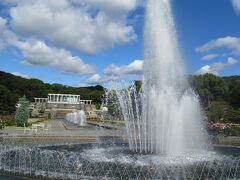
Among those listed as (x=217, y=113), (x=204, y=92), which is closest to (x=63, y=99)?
(x=204, y=92)

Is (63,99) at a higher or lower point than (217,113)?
higher

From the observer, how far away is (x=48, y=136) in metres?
33.0

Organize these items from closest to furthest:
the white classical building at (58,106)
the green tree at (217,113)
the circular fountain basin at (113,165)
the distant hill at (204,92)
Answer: the circular fountain basin at (113,165), the green tree at (217,113), the distant hill at (204,92), the white classical building at (58,106)

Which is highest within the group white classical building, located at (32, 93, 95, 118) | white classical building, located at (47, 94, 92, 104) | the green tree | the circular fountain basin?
white classical building, located at (47, 94, 92, 104)

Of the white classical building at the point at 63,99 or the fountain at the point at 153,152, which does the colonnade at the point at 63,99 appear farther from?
the fountain at the point at 153,152

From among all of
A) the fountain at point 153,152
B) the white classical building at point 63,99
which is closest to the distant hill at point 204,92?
the white classical building at point 63,99

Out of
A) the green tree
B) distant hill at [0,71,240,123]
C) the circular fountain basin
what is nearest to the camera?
the circular fountain basin

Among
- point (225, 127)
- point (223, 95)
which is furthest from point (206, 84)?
point (225, 127)

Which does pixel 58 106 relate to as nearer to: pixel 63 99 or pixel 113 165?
pixel 63 99

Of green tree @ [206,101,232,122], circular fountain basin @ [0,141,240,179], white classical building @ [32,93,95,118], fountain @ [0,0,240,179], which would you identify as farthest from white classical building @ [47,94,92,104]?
circular fountain basin @ [0,141,240,179]

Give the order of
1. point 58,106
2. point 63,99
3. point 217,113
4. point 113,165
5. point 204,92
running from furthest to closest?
1. point 63,99
2. point 58,106
3. point 204,92
4. point 217,113
5. point 113,165

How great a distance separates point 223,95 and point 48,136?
5308cm

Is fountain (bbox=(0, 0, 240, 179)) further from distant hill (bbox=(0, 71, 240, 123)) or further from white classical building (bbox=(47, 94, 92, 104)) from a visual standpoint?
white classical building (bbox=(47, 94, 92, 104))

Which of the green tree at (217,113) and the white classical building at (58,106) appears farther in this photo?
the white classical building at (58,106)
